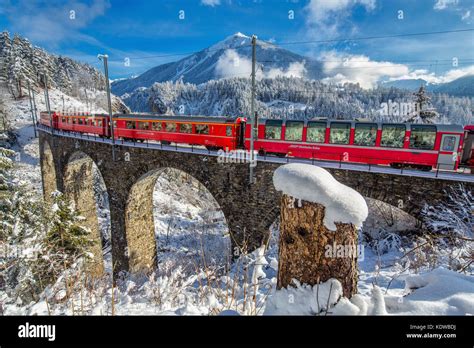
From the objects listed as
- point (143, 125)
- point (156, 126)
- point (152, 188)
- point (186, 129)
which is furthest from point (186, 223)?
point (186, 129)

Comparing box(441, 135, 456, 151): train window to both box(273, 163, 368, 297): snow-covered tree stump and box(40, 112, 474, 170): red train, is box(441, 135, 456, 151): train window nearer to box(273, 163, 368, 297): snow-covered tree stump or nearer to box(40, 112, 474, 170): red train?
box(40, 112, 474, 170): red train

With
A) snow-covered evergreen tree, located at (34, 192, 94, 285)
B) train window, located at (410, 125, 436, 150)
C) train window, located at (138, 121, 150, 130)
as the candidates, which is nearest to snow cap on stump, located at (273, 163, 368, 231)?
train window, located at (410, 125, 436, 150)

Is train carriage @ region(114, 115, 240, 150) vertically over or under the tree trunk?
over

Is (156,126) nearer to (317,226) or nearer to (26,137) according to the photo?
(317,226)

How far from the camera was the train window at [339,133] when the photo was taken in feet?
37.9

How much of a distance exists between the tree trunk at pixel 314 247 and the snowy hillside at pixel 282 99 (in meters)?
107

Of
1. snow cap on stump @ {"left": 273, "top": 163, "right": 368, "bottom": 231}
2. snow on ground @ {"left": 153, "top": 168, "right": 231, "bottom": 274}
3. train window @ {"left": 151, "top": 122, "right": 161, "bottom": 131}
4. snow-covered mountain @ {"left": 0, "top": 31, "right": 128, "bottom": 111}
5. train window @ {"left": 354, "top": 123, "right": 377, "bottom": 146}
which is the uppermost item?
snow-covered mountain @ {"left": 0, "top": 31, "right": 128, "bottom": 111}

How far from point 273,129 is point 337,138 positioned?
330 cm

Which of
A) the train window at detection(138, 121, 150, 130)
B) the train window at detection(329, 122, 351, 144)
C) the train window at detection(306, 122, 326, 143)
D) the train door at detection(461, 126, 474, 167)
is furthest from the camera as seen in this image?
the train window at detection(138, 121, 150, 130)

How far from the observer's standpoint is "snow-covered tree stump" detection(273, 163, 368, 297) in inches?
88.7

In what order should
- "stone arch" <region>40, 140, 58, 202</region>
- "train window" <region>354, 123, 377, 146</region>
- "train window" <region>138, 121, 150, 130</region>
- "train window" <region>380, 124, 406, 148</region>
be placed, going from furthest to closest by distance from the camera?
"stone arch" <region>40, 140, 58, 202</region>
"train window" <region>138, 121, 150, 130</region>
"train window" <region>354, 123, 377, 146</region>
"train window" <region>380, 124, 406, 148</region>

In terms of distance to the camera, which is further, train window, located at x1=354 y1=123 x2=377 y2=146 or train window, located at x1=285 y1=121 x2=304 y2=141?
train window, located at x1=285 y1=121 x2=304 y2=141

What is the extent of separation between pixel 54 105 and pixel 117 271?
53.4 metres

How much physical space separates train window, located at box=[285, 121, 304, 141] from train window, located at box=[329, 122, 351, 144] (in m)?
1.48
